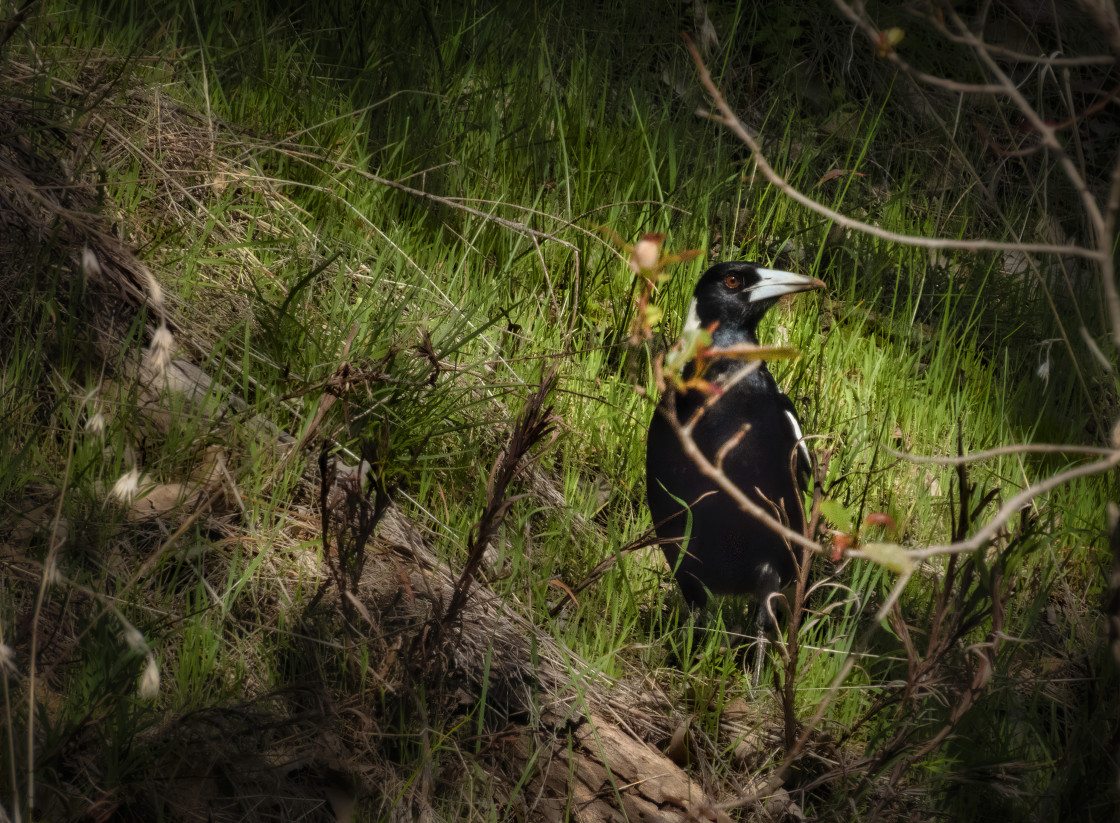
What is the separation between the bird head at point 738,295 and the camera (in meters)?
3.08

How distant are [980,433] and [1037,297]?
1177 mm

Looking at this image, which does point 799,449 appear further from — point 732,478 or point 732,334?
point 732,334

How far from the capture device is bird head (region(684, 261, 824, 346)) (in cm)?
308

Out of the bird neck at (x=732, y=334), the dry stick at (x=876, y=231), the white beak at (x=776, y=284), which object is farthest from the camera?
the bird neck at (x=732, y=334)

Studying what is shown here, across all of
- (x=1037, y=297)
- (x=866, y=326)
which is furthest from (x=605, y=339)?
(x=1037, y=297)

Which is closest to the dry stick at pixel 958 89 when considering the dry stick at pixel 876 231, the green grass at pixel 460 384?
the dry stick at pixel 876 231

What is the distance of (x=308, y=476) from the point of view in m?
2.46

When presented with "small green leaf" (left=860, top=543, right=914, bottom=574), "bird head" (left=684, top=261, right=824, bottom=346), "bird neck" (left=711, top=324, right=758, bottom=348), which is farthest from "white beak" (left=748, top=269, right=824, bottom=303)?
"small green leaf" (left=860, top=543, right=914, bottom=574)

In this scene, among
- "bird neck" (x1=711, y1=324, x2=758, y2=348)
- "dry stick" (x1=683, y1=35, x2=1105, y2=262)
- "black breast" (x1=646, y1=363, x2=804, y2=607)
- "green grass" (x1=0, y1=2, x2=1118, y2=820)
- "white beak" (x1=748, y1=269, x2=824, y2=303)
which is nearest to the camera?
"dry stick" (x1=683, y1=35, x2=1105, y2=262)

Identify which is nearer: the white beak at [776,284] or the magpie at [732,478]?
the magpie at [732,478]

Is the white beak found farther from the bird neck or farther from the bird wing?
the bird wing

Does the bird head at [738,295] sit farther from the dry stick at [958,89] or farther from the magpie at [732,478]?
the dry stick at [958,89]

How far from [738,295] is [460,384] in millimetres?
941

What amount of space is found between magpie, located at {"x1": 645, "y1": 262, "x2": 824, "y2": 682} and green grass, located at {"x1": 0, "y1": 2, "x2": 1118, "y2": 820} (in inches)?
5.2
